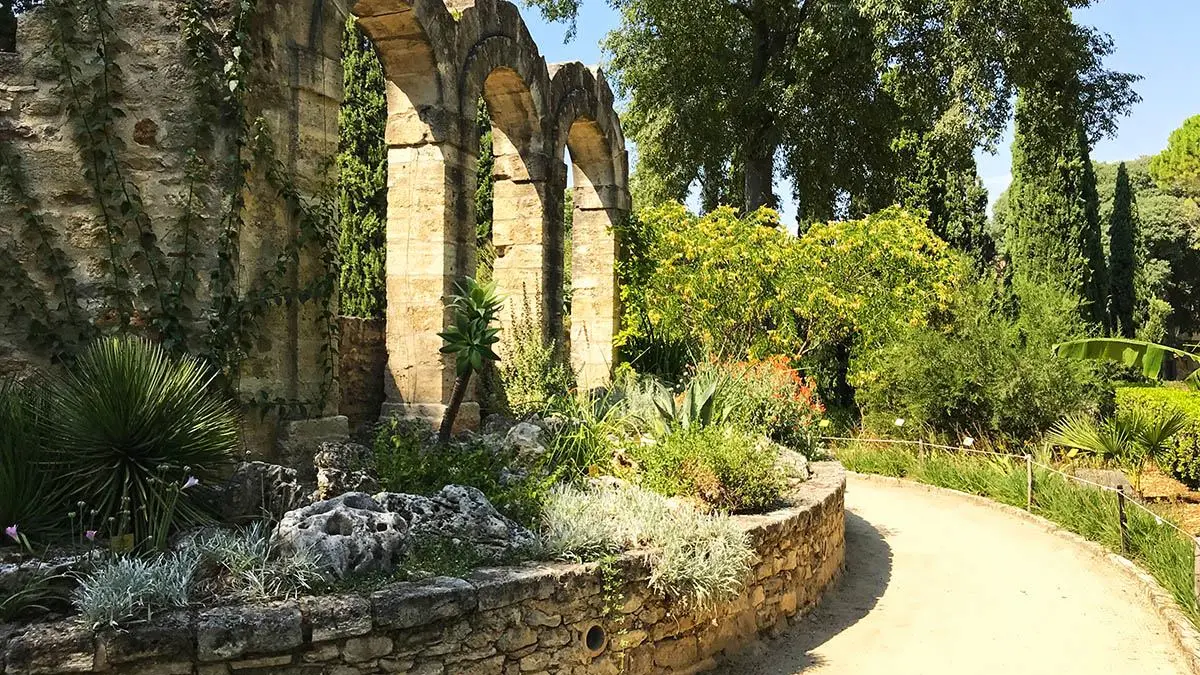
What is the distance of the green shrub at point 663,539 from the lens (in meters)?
4.96

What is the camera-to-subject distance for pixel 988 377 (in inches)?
486

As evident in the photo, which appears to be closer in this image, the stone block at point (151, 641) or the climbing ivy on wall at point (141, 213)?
the stone block at point (151, 641)

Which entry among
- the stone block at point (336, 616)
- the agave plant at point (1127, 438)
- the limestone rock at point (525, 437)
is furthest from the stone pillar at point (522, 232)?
the agave plant at point (1127, 438)

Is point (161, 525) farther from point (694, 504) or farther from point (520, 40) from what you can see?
point (520, 40)

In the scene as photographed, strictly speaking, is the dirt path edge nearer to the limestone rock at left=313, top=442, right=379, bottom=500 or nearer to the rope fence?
the rope fence

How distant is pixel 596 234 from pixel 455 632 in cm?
853

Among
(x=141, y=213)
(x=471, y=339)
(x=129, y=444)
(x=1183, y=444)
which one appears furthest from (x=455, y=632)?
(x=1183, y=444)

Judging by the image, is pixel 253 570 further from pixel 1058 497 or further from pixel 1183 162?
pixel 1183 162

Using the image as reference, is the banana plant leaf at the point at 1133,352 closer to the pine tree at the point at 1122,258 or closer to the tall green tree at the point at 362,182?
the tall green tree at the point at 362,182

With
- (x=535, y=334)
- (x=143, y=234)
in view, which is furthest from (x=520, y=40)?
(x=143, y=234)

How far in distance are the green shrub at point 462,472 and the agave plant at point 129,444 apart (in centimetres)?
125

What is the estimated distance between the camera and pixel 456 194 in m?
8.02

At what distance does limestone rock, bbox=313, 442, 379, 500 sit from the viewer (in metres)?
5.12

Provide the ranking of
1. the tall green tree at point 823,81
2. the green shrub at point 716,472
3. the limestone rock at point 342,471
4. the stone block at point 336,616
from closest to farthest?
the stone block at point 336,616, the limestone rock at point 342,471, the green shrub at point 716,472, the tall green tree at point 823,81
